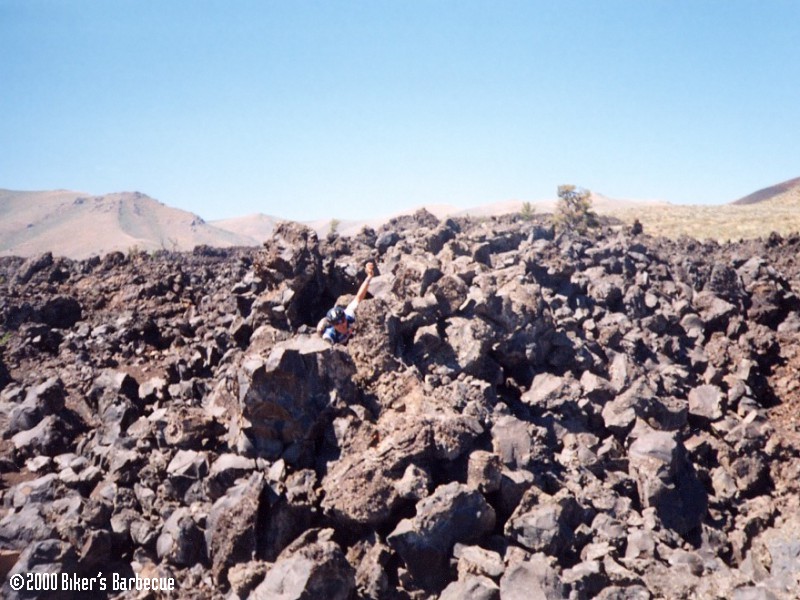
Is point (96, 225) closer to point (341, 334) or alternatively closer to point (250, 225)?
point (250, 225)

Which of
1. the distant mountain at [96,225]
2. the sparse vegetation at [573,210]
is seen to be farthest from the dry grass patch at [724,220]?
the distant mountain at [96,225]

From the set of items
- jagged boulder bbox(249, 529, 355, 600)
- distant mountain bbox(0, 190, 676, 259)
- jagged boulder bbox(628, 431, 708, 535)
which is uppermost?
distant mountain bbox(0, 190, 676, 259)

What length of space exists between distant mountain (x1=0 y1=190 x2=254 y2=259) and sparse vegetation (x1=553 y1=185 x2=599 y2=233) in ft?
184

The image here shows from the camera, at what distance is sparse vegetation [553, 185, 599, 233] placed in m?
31.5

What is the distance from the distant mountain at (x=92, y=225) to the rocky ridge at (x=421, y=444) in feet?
222

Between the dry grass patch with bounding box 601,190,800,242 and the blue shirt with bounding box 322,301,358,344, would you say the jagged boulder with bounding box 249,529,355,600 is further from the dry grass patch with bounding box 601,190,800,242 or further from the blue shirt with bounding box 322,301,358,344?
the dry grass patch with bounding box 601,190,800,242

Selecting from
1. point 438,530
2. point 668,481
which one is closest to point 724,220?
point 668,481

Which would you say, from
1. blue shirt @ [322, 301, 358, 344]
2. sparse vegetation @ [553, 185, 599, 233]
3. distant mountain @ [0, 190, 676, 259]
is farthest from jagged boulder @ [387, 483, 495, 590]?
distant mountain @ [0, 190, 676, 259]

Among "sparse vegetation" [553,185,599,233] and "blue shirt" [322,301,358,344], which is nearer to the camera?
"blue shirt" [322,301,358,344]

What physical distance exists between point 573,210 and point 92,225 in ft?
281

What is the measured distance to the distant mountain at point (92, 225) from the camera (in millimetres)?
78875

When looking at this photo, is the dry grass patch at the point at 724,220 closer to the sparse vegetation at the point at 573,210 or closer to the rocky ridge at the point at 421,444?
the sparse vegetation at the point at 573,210

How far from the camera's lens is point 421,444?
6180 mm

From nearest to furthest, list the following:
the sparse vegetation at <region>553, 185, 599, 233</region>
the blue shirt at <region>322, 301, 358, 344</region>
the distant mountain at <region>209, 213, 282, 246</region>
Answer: the blue shirt at <region>322, 301, 358, 344</region> → the sparse vegetation at <region>553, 185, 599, 233</region> → the distant mountain at <region>209, 213, 282, 246</region>
